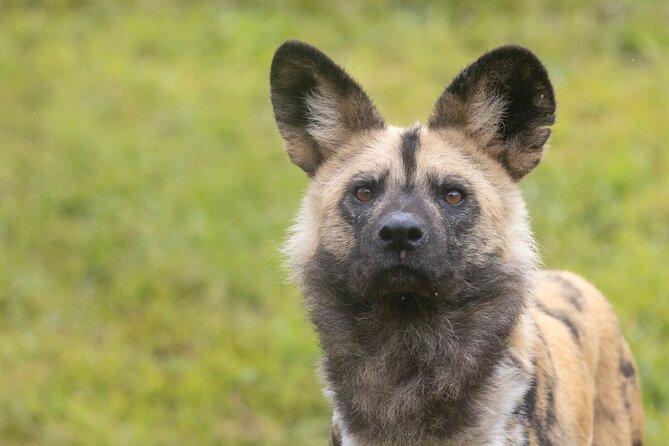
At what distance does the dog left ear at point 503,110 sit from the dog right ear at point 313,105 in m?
0.32

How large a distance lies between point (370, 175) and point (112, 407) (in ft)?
8.60

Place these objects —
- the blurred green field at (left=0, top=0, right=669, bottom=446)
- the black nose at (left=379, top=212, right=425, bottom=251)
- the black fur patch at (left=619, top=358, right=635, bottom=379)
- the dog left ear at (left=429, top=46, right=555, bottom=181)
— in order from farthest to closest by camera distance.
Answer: the blurred green field at (left=0, top=0, right=669, bottom=446) → the black fur patch at (left=619, top=358, right=635, bottom=379) → the dog left ear at (left=429, top=46, right=555, bottom=181) → the black nose at (left=379, top=212, right=425, bottom=251)

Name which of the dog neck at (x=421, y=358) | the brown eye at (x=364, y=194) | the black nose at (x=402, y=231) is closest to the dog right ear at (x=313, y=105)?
the brown eye at (x=364, y=194)

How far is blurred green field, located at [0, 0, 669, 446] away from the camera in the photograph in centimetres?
603

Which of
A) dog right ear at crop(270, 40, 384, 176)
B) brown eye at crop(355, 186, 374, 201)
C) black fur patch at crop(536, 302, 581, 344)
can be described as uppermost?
dog right ear at crop(270, 40, 384, 176)

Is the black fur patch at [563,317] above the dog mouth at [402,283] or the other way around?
the other way around

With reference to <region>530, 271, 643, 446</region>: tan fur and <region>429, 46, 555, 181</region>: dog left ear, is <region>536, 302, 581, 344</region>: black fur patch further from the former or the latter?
<region>429, 46, 555, 181</region>: dog left ear

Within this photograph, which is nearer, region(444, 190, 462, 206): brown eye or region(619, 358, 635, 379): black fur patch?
region(444, 190, 462, 206): brown eye

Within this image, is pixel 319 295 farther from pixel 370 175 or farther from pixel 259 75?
pixel 259 75

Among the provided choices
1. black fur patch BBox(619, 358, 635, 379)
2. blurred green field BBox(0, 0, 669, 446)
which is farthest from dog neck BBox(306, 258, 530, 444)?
blurred green field BBox(0, 0, 669, 446)

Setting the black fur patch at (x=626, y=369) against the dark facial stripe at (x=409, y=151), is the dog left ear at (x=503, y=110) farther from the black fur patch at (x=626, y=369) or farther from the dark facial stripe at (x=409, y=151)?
the black fur patch at (x=626, y=369)

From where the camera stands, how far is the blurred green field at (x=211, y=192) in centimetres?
603

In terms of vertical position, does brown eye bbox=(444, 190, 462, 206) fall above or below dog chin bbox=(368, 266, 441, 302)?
above

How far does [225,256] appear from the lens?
7.20 meters
